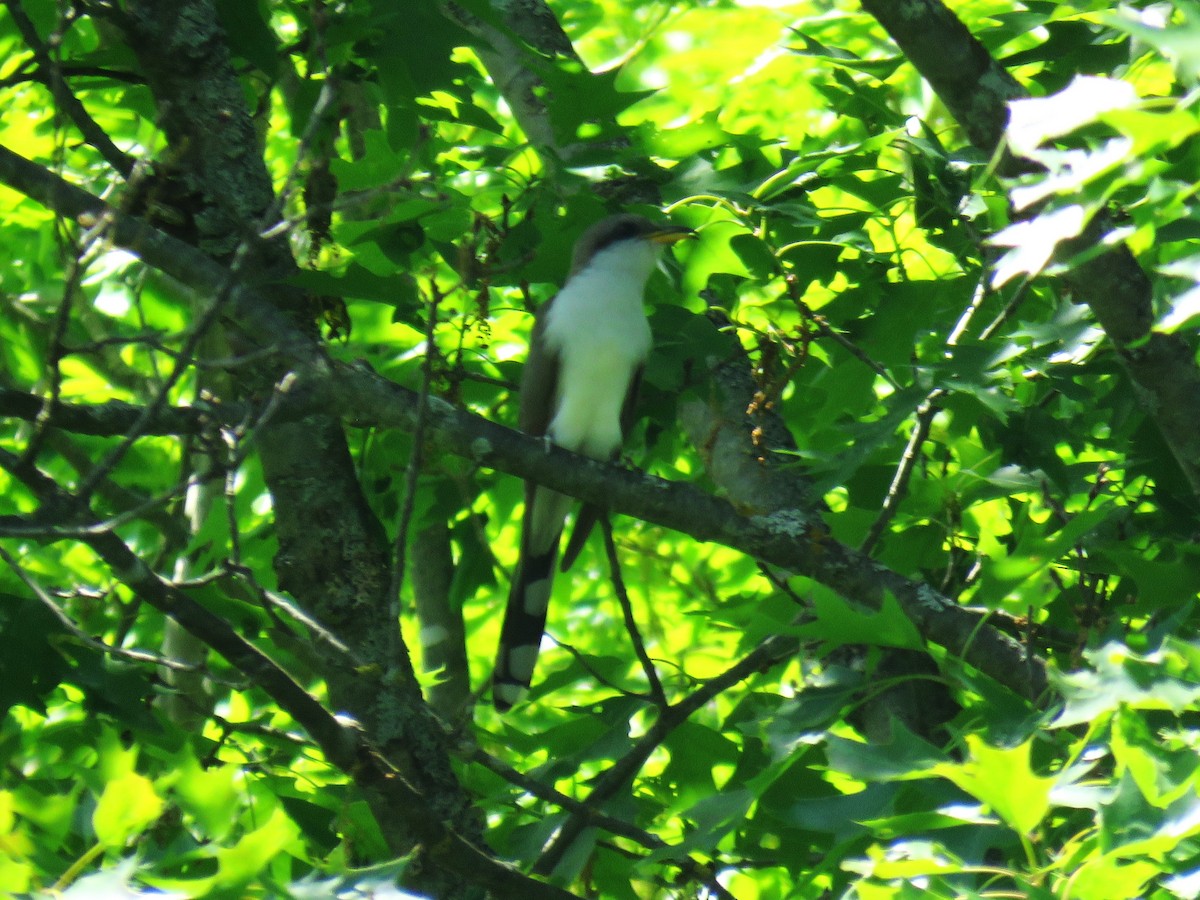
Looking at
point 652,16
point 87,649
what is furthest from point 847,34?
point 87,649

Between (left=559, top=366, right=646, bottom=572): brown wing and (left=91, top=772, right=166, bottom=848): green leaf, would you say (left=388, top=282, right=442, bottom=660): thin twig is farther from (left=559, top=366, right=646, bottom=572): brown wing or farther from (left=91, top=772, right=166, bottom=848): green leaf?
(left=559, top=366, right=646, bottom=572): brown wing

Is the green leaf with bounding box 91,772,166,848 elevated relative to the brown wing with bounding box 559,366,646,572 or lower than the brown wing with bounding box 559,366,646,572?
elevated

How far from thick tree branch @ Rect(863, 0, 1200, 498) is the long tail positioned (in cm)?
250

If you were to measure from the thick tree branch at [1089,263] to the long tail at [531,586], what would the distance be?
2496 millimetres

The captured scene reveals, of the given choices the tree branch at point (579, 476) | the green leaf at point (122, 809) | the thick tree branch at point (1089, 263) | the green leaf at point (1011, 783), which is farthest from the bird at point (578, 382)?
the green leaf at point (1011, 783)

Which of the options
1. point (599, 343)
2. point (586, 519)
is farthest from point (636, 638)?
point (599, 343)

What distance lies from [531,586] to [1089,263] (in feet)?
9.71

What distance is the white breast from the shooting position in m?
5.45

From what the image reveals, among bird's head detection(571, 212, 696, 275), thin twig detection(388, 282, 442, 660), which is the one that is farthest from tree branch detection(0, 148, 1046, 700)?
bird's head detection(571, 212, 696, 275)

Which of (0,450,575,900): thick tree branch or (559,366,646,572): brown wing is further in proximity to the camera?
(559,366,646,572): brown wing

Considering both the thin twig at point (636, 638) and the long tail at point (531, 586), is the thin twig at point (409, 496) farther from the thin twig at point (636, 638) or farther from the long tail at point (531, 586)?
the long tail at point (531, 586)

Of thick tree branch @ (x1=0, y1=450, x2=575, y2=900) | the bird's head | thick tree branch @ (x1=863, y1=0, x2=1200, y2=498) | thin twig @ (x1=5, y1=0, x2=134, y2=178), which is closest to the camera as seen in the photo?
thick tree branch @ (x1=0, y1=450, x2=575, y2=900)

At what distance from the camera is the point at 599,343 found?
5.46 m

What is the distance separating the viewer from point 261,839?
203 cm
